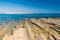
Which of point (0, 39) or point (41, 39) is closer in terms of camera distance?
point (41, 39)

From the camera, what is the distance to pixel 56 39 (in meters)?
10.0

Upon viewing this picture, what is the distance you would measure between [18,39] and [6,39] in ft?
3.51

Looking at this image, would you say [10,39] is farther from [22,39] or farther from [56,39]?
[56,39]

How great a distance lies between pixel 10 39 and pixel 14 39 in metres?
0.40

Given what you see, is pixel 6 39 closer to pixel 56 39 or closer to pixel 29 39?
pixel 29 39

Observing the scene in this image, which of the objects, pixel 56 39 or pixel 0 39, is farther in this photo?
pixel 0 39

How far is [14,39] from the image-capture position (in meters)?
10.3

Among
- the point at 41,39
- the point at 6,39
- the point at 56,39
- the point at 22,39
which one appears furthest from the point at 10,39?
the point at 56,39

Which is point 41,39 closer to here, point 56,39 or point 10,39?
point 56,39

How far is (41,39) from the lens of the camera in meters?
9.76

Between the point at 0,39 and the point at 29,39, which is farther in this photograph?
the point at 0,39

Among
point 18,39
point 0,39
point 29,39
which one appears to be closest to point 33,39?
point 29,39

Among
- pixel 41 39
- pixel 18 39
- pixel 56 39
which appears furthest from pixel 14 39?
pixel 56 39

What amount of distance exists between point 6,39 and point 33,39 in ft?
7.54
